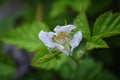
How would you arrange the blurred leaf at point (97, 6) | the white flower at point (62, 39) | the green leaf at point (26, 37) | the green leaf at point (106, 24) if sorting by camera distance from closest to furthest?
the white flower at point (62, 39)
the green leaf at point (106, 24)
the green leaf at point (26, 37)
the blurred leaf at point (97, 6)

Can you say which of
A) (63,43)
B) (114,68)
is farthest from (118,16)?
(114,68)

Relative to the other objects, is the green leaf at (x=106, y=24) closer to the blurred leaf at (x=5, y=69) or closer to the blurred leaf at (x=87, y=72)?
the blurred leaf at (x=87, y=72)

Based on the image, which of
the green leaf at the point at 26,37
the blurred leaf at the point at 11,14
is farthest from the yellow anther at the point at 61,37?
the blurred leaf at the point at 11,14

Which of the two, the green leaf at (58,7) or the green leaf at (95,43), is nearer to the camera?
the green leaf at (95,43)

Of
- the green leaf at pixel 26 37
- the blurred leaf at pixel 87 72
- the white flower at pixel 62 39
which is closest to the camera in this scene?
the white flower at pixel 62 39

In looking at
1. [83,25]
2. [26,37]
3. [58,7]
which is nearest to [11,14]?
[58,7]

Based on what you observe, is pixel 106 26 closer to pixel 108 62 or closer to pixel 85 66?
pixel 85 66
